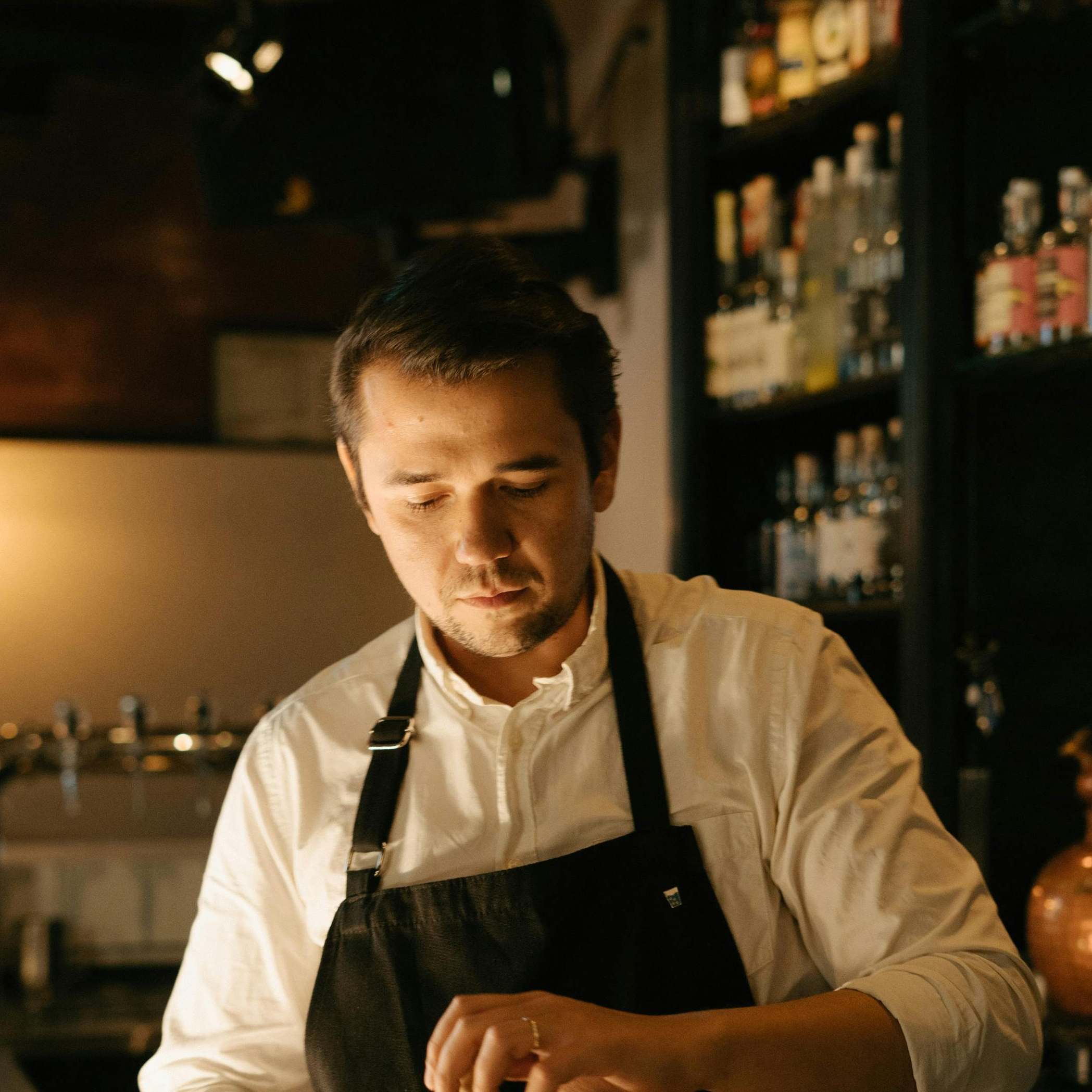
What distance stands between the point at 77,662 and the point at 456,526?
2576 mm

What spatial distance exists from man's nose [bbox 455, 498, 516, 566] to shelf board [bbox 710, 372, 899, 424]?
3.64 ft

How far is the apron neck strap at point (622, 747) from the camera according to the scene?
1.25m

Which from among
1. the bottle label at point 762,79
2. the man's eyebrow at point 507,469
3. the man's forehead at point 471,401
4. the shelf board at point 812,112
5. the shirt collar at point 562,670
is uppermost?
the bottle label at point 762,79

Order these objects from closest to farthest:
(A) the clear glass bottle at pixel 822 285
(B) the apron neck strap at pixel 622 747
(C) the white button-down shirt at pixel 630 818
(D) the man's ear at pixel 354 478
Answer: (C) the white button-down shirt at pixel 630 818
(B) the apron neck strap at pixel 622 747
(D) the man's ear at pixel 354 478
(A) the clear glass bottle at pixel 822 285

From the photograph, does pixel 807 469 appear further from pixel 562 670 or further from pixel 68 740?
pixel 68 740

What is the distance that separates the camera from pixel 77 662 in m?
3.50

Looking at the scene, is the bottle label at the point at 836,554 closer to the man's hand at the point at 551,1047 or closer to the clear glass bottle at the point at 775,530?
the clear glass bottle at the point at 775,530

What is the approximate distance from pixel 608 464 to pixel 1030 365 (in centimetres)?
79

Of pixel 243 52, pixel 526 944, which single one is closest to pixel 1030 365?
pixel 526 944

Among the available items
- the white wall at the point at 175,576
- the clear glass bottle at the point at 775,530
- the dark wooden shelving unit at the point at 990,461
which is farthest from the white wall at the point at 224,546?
the dark wooden shelving unit at the point at 990,461

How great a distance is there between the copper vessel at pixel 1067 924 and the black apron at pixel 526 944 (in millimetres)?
645

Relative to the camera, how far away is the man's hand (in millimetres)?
968

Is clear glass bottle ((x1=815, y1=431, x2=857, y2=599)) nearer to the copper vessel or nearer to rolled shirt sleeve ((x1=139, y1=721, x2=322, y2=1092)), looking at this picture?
the copper vessel

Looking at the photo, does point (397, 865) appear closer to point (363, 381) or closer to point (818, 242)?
point (363, 381)
